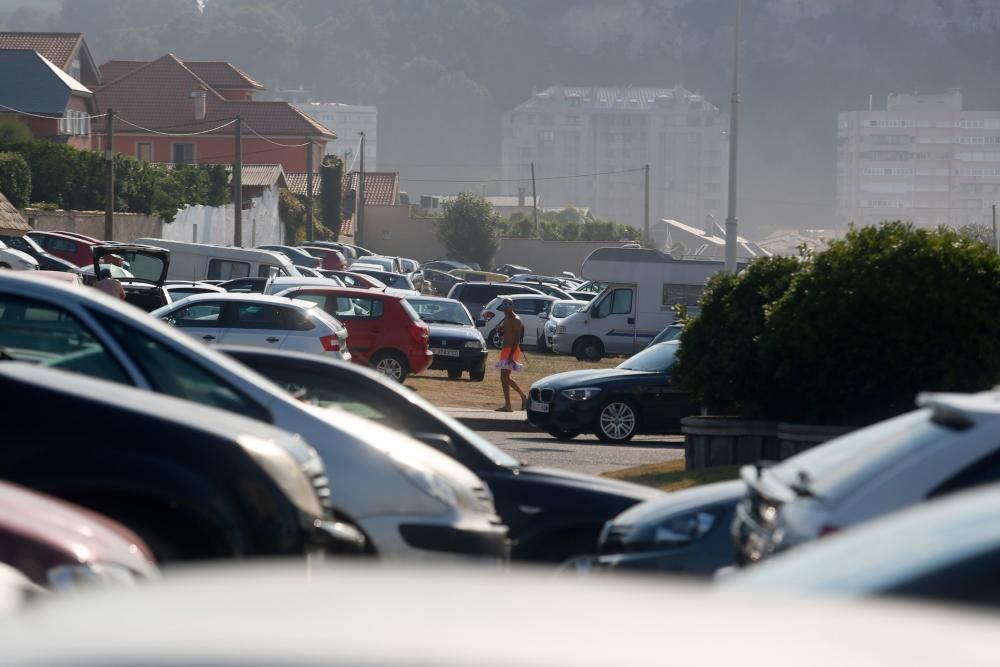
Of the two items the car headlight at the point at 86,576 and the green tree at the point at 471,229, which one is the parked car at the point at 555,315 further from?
the green tree at the point at 471,229

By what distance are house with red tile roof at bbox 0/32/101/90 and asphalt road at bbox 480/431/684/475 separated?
Answer: 197 feet

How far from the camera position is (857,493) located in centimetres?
481

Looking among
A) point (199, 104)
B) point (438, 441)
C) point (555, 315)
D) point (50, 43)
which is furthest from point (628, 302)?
point (199, 104)

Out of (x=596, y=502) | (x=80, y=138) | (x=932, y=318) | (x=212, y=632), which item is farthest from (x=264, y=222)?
(x=212, y=632)

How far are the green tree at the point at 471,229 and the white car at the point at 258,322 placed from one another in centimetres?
6738

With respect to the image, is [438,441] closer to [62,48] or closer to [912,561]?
[912,561]

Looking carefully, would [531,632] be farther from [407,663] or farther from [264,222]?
[264,222]

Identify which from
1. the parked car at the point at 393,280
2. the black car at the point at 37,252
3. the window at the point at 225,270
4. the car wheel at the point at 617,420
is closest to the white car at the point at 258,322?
the car wheel at the point at 617,420

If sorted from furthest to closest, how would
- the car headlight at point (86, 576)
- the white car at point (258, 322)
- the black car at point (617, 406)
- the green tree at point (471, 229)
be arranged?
the green tree at point (471, 229) → the white car at point (258, 322) → the black car at point (617, 406) → the car headlight at point (86, 576)

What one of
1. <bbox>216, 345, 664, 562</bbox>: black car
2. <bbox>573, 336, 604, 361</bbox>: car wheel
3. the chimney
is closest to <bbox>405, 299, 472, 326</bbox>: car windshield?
<bbox>573, 336, 604, 361</bbox>: car wheel

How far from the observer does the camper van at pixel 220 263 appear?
31688mm

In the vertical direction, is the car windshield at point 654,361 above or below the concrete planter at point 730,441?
above

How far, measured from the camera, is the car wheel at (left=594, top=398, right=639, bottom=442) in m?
17.8

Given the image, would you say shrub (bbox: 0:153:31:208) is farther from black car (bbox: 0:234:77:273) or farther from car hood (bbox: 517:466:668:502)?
car hood (bbox: 517:466:668:502)
